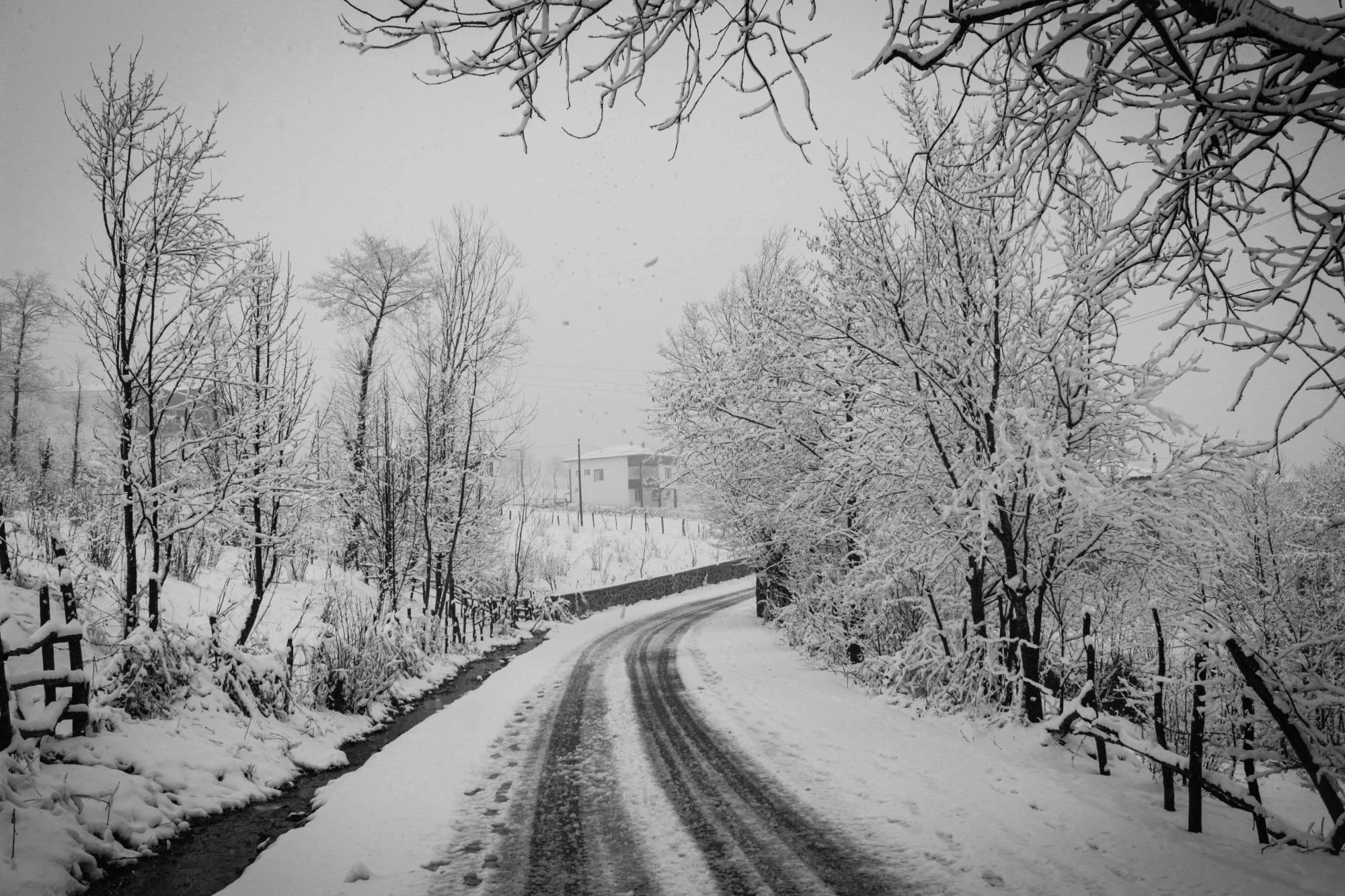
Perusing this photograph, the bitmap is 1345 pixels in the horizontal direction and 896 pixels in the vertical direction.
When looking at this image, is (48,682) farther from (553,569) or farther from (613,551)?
(613,551)

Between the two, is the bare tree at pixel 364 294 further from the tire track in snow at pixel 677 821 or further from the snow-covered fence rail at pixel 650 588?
the tire track in snow at pixel 677 821

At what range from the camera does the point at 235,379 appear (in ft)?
26.0

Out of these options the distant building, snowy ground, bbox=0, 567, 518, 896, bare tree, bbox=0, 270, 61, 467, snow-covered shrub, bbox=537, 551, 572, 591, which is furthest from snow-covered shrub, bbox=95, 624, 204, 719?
the distant building

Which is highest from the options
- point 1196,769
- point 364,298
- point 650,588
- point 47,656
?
point 364,298

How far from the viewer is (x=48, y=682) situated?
4723 millimetres

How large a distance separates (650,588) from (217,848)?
22.2 meters

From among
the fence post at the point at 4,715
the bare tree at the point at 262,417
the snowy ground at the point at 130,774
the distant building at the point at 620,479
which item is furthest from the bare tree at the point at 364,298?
the distant building at the point at 620,479

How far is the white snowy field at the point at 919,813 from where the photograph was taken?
3260 mm

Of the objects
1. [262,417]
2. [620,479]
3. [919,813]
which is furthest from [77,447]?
[620,479]

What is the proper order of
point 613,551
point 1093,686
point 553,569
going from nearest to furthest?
point 1093,686 < point 553,569 < point 613,551

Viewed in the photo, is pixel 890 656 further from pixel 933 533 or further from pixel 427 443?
pixel 427 443

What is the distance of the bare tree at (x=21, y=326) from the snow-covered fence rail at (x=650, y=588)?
26224 mm

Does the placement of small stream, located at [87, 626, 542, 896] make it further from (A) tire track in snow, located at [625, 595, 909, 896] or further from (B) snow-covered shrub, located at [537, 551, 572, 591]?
(B) snow-covered shrub, located at [537, 551, 572, 591]

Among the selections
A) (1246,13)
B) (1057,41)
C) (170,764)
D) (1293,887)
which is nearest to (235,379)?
(170,764)
